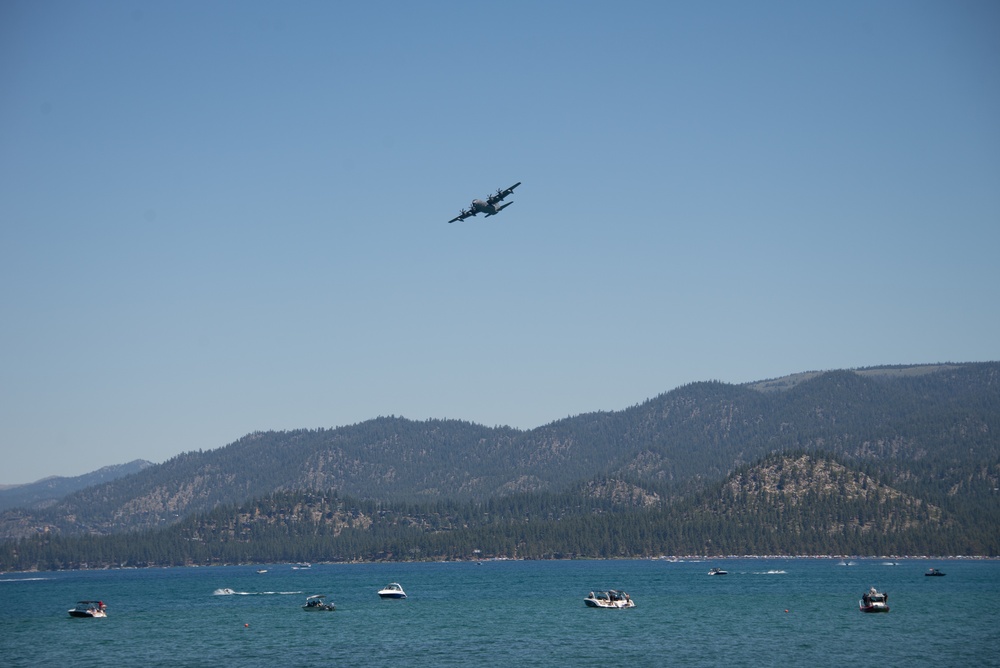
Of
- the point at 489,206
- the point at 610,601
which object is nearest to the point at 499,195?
the point at 489,206

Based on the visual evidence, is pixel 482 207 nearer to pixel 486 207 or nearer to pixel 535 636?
pixel 486 207

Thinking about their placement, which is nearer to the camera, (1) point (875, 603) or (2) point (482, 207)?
(2) point (482, 207)

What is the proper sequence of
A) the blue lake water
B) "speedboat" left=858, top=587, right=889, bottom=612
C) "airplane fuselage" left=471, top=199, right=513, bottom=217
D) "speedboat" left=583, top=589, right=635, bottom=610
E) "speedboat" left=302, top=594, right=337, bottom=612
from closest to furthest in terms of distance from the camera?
the blue lake water
"airplane fuselage" left=471, top=199, right=513, bottom=217
"speedboat" left=858, top=587, right=889, bottom=612
"speedboat" left=583, top=589, right=635, bottom=610
"speedboat" left=302, top=594, right=337, bottom=612

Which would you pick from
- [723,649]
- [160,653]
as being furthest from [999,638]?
[160,653]

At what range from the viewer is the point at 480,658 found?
126 meters

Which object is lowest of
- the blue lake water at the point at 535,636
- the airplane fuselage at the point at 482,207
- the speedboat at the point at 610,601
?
the blue lake water at the point at 535,636

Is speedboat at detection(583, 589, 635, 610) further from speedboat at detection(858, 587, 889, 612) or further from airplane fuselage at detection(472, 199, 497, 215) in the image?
airplane fuselage at detection(472, 199, 497, 215)

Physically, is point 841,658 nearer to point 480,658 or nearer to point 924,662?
point 924,662

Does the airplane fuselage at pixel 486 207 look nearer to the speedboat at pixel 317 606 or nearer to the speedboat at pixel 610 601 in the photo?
Answer: the speedboat at pixel 610 601

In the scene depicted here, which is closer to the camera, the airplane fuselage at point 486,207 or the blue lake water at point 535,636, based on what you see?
the blue lake water at point 535,636

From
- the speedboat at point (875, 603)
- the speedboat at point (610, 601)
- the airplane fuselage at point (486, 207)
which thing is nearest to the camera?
the airplane fuselage at point (486, 207)

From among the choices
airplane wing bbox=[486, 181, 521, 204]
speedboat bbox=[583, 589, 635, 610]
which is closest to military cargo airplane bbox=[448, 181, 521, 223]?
airplane wing bbox=[486, 181, 521, 204]

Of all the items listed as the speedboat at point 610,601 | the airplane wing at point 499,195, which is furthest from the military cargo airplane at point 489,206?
the speedboat at point 610,601

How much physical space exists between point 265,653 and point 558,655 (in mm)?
34047
